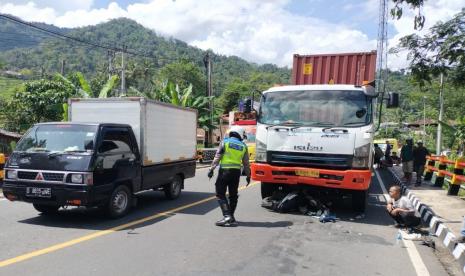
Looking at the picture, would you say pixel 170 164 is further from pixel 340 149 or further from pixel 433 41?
pixel 433 41

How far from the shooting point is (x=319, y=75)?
1248 cm

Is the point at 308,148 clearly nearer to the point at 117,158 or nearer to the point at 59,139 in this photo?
the point at 117,158

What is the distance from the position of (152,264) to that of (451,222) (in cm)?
607

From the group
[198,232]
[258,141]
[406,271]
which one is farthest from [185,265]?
[258,141]

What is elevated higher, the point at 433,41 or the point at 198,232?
the point at 433,41

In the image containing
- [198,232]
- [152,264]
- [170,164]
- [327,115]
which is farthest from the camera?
[170,164]

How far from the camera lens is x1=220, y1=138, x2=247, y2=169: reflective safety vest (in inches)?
328

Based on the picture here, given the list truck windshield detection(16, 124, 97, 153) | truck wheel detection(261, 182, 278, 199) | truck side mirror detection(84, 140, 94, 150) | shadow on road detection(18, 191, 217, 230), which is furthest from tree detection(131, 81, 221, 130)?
truck side mirror detection(84, 140, 94, 150)

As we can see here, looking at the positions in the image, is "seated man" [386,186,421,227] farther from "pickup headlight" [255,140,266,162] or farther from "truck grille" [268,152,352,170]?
"pickup headlight" [255,140,266,162]

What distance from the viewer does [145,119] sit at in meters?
9.27

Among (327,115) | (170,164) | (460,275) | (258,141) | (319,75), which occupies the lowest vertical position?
(460,275)

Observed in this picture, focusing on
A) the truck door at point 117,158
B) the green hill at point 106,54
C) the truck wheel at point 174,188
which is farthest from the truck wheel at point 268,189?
the green hill at point 106,54

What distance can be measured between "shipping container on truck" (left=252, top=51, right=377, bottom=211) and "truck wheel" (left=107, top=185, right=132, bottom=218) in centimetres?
266

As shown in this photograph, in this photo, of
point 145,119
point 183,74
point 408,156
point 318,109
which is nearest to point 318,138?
point 318,109
